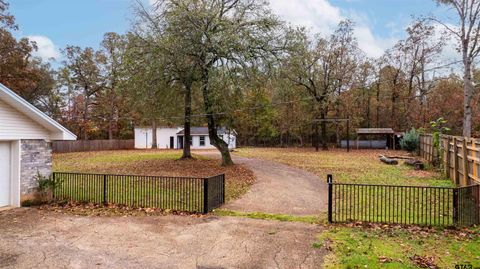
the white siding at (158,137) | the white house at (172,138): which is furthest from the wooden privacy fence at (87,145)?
the white house at (172,138)

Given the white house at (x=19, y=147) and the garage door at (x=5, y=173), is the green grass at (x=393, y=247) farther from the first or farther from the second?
the garage door at (x=5, y=173)

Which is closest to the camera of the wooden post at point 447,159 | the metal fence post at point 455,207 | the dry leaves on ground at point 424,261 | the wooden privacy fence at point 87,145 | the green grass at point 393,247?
the dry leaves on ground at point 424,261

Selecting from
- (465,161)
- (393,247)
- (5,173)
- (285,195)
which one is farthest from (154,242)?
(465,161)

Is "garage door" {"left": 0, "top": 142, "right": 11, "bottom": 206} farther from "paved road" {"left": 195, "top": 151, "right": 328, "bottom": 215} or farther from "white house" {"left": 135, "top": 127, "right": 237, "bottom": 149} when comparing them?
"white house" {"left": 135, "top": 127, "right": 237, "bottom": 149}

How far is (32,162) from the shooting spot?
379 inches

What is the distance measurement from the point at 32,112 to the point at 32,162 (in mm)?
1508

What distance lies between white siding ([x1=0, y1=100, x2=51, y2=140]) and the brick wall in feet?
0.70

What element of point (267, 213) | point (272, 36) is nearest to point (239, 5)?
point (272, 36)

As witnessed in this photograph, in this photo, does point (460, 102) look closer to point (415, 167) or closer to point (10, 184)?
point (415, 167)

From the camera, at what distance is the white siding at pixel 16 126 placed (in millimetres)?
8767

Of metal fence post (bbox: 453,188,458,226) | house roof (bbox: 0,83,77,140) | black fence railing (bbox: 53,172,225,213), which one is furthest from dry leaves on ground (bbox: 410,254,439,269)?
house roof (bbox: 0,83,77,140)

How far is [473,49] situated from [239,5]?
14569 millimetres

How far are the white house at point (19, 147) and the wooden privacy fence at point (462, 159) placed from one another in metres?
12.0

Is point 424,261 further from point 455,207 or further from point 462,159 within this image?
point 462,159
